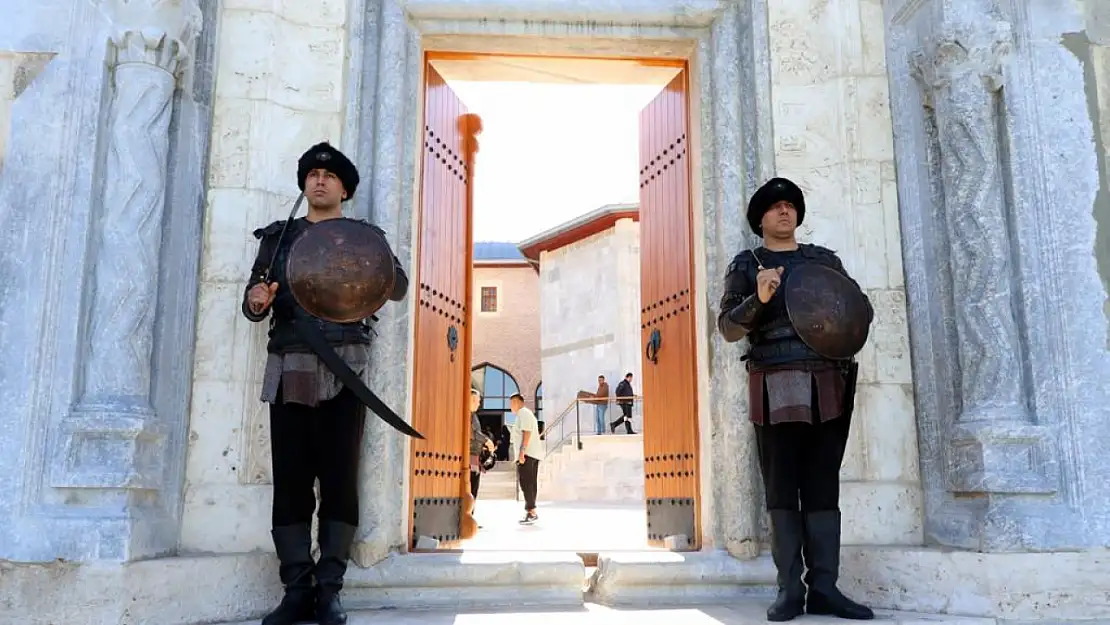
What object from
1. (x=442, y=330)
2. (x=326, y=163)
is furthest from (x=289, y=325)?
(x=442, y=330)

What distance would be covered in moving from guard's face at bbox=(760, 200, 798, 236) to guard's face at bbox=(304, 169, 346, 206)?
185cm

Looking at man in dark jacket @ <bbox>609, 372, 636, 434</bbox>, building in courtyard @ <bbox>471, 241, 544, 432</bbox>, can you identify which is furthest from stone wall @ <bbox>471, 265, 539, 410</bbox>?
man in dark jacket @ <bbox>609, 372, 636, 434</bbox>

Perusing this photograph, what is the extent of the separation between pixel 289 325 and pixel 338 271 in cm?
34

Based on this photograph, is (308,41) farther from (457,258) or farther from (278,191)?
(457,258)

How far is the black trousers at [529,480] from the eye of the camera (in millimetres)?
9898

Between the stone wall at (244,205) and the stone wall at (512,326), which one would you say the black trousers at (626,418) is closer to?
the stone wall at (512,326)

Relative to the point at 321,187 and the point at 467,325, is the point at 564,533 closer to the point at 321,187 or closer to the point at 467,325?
the point at 467,325

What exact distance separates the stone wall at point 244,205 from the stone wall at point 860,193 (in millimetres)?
2249

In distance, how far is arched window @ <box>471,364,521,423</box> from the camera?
29.9 meters

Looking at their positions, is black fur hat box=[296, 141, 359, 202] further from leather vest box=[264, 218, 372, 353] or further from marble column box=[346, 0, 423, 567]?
marble column box=[346, 0, 423, 567]

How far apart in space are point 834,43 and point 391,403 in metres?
2.94

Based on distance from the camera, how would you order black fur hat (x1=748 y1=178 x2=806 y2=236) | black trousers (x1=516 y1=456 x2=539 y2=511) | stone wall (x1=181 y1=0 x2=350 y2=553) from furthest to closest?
black trousers (x1=516 y1=456 x2=539 y2=511) → stone wall (x1=181 y1=0 x2=350 y2=553) → black fur hat (x1=748 y1=178 x2=806 y2=236)

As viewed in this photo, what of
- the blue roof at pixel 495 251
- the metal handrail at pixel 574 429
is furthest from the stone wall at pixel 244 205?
the blue roof at pixel 495 251

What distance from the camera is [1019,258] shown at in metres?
4.12
